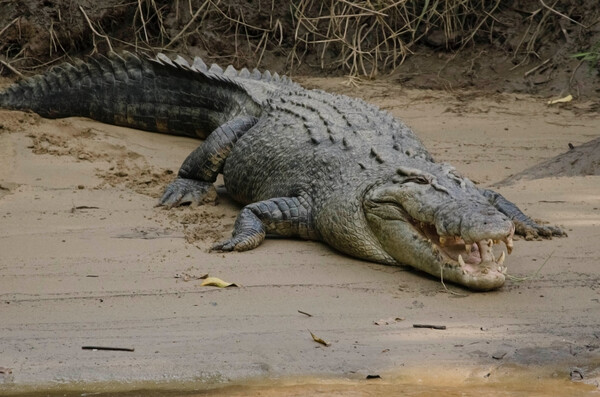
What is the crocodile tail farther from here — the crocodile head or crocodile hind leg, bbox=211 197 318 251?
the crocodile head

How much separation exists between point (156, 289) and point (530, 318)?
5.72 feet

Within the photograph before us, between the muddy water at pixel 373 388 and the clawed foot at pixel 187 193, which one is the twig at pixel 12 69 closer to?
the clawed foot at pixel 187 193

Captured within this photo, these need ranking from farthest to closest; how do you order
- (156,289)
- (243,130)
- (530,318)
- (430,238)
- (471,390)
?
(243,130) < (430,238) < (156,289) < (530,318) < (471,390)

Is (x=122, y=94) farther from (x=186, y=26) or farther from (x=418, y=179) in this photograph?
(x=418, y=179)

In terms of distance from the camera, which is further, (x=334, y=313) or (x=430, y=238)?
(x=430, y=238)

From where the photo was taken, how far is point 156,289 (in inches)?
187

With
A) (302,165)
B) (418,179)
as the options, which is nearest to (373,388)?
(418,179)

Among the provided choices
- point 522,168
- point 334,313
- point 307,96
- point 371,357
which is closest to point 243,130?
Result: point 307,96

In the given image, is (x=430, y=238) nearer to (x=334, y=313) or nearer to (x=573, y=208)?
(x=334, y=313)

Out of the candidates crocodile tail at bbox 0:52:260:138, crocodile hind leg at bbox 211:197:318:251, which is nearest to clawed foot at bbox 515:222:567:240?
crocodile hind leg at bbox 211:197:318:251

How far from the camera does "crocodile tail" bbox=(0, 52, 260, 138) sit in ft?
Result: 26.2

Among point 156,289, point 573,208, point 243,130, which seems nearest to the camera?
point 156,289

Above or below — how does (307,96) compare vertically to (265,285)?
above

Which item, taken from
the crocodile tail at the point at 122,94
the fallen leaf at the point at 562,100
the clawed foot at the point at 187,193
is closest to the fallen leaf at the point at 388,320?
the clawed foot at the point at 187,193
